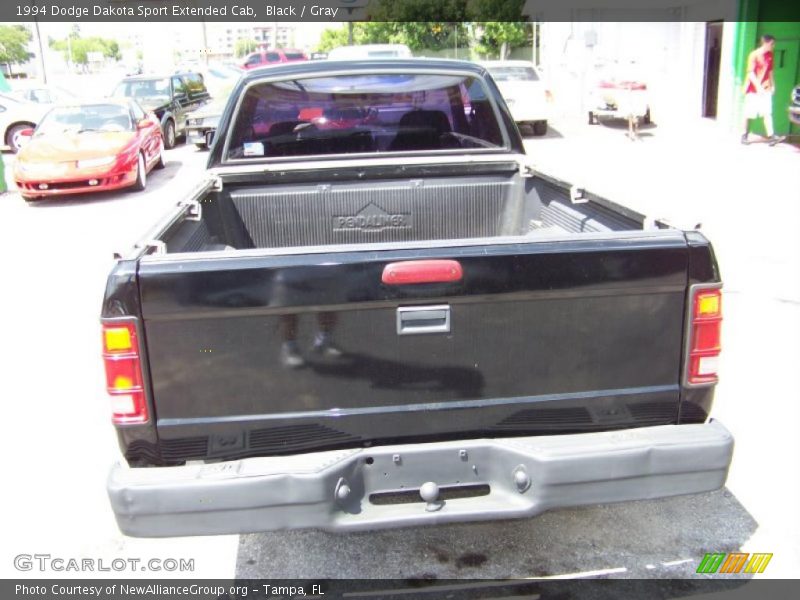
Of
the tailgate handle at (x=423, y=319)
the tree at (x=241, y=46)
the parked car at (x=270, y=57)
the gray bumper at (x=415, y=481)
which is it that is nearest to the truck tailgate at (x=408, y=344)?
the tailgate handle at (x=423, y=319)

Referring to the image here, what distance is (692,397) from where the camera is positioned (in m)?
2.76

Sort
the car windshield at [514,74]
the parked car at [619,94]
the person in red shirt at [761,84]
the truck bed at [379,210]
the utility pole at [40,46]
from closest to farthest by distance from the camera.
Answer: the truck bed at [379,210] < the person in red shirt at [761,84] < the parked car at [619,94] < the car windshield at [514,74] < the utility pole at [40,46]

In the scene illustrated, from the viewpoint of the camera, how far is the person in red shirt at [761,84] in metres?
13.5

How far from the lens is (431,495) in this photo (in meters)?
2.51

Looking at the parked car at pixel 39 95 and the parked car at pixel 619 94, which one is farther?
the parked car at pixel 39 95

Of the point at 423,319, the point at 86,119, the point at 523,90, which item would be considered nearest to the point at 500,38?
the point at 523,90

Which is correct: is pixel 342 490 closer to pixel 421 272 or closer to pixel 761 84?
pixel 421 272

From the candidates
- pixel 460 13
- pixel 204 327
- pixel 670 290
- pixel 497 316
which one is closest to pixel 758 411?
pixel 670 290

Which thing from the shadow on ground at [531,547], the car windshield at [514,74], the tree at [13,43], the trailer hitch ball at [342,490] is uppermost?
the tree at [13,43]

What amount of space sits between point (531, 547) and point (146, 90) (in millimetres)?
17352

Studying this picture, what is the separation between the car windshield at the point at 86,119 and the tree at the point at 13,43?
1976 cm

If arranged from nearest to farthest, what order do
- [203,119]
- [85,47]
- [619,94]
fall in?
[203,119] → [619,94] → [85,47]

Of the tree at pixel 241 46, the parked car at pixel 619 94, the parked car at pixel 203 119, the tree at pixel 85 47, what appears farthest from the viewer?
the tree at pixel 241 46

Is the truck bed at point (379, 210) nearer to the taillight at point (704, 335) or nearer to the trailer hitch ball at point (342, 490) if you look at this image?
the taillight at point (704, 335)
